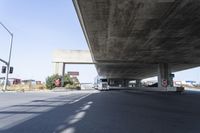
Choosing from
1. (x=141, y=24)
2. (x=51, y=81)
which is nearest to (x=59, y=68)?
(x=51, y=81)

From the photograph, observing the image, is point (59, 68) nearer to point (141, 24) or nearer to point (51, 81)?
point (51, 81)

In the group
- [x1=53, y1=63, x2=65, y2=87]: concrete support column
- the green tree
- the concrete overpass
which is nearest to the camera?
the concrete overpass

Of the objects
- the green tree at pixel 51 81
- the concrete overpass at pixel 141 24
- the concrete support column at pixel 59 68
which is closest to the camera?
the concrete overpass at pixel 141 24

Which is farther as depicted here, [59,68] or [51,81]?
[59,68]

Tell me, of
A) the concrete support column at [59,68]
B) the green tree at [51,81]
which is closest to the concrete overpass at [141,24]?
the green tree at [51,81]

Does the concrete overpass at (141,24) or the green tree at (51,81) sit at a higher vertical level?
the concrete overpass at (141,24)

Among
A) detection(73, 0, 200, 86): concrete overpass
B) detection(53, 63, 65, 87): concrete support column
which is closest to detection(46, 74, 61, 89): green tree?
detection(53, 63, 65, 87): concrete support column

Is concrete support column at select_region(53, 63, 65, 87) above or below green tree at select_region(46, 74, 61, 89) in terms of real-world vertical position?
above

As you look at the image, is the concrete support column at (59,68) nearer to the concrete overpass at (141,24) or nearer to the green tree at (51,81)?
the green tree at (51,81)

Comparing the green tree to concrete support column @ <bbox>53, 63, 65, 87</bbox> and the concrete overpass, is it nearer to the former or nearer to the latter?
concrete support column @ <bbox>53, 63, 65, 87</bbox>

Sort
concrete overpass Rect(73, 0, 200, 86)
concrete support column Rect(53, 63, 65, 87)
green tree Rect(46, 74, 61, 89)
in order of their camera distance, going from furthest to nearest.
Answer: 1. concrete support column Rect(53, 63, 65, 87)
2. green tree Rect(46, 74, 61, 89)
3. concrete overpass Rect(73, 0, 200, 86)

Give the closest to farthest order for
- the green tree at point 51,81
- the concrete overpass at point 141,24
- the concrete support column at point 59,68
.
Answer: the concrete overpass at point 141,24 → the green tree at point 51,81 → the concrete support column at point 59,68

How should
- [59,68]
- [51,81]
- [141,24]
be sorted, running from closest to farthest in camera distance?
[141,24]
[51,81]
[59,68]

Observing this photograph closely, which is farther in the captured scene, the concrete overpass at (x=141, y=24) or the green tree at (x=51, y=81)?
the green tree at (x=51, y=81)
